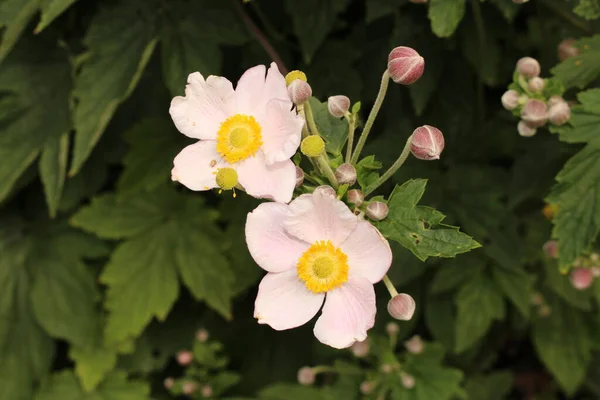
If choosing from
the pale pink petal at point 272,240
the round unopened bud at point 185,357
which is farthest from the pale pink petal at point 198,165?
the round unopened bud at point 185,357

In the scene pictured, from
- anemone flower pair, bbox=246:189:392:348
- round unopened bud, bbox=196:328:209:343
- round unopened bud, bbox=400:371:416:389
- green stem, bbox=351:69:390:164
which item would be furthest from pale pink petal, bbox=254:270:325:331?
round unopened bud, bbox=196:328:209:343

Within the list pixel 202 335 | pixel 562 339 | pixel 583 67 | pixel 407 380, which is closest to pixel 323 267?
pixel 583 67

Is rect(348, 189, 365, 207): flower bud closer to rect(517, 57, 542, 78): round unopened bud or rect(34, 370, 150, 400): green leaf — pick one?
rect(517, 57, 542, 78): round unopened bud

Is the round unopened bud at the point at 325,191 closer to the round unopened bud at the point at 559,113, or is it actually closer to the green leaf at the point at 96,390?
the round unopened bud at the point at 559,113

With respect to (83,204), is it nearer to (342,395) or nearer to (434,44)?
(342,395)

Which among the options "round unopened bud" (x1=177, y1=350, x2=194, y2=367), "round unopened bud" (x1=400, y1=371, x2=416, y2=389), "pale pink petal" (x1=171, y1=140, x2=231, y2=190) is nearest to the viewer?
"pale pink petal" (x1=171, y1=140, x2=231, y2=190)

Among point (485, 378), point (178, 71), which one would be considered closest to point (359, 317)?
point (178, 71)
